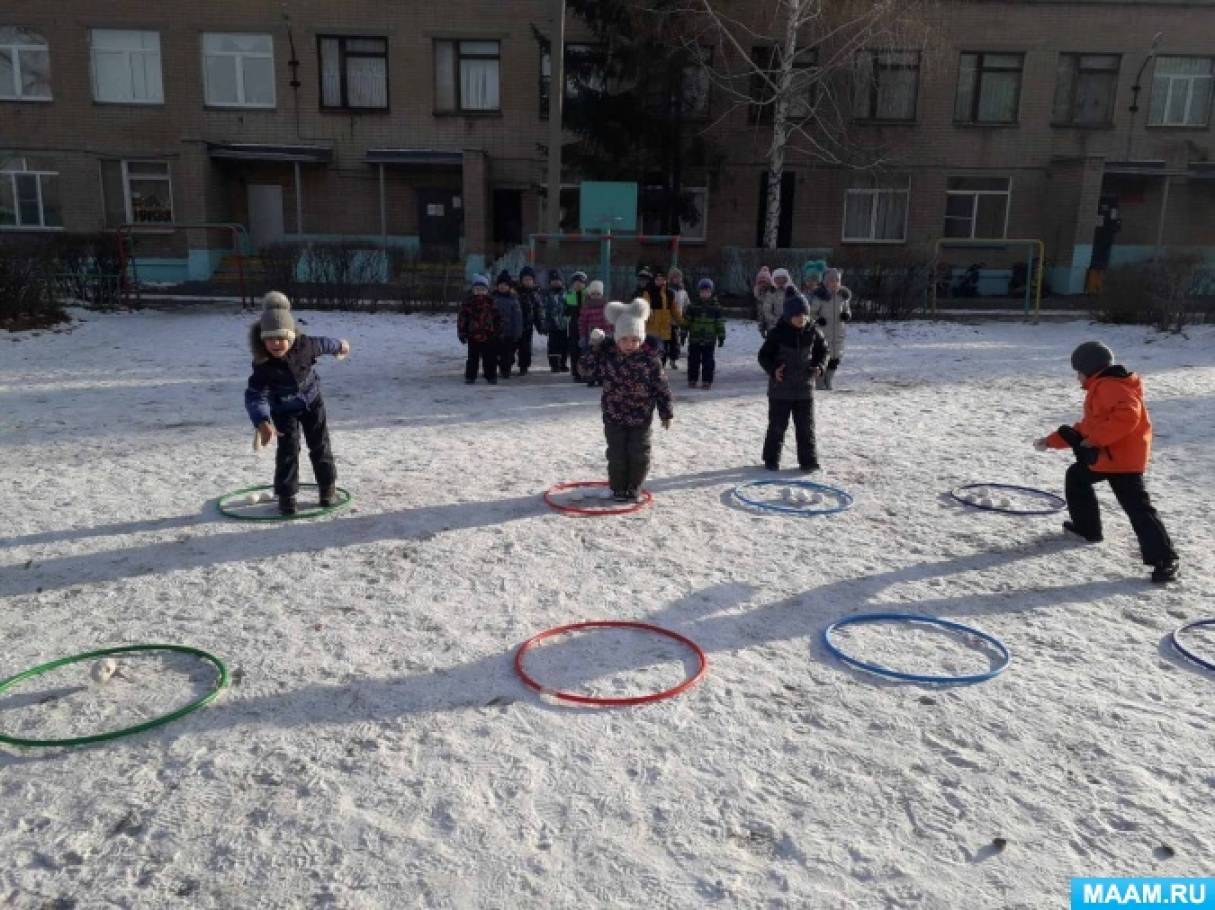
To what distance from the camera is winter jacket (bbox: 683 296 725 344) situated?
11.6 meters

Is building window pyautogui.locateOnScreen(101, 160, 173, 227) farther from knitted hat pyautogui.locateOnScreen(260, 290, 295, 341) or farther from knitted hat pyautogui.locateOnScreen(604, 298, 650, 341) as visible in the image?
knitted hat pyautogui.locateOnScreen(604, 298, 650, 341)

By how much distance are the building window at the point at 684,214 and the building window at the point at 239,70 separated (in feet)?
36.4

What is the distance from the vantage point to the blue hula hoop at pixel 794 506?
22.2 ft

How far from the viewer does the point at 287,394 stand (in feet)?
21.3

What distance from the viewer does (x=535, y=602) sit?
17.0 feet

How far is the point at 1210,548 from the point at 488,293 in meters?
8.46

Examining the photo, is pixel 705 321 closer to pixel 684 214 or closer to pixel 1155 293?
pixel 1155 293

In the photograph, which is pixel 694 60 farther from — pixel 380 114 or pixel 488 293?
pixel 488 293

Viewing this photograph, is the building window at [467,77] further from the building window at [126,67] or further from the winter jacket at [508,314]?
the winter jacket at [508,314]

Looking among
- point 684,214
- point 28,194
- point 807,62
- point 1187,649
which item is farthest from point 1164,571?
point 28,194

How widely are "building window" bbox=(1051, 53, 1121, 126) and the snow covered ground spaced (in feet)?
72.3

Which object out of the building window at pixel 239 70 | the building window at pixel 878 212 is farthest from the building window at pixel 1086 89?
the building window at pixel 239 70

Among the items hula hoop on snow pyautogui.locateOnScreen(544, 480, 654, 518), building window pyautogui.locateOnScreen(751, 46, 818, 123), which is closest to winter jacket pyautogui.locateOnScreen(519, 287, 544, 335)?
hula hoop on snow pyautogui.locateOnScreen(544, 480, 654, 518)

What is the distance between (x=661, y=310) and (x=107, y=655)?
848cm
